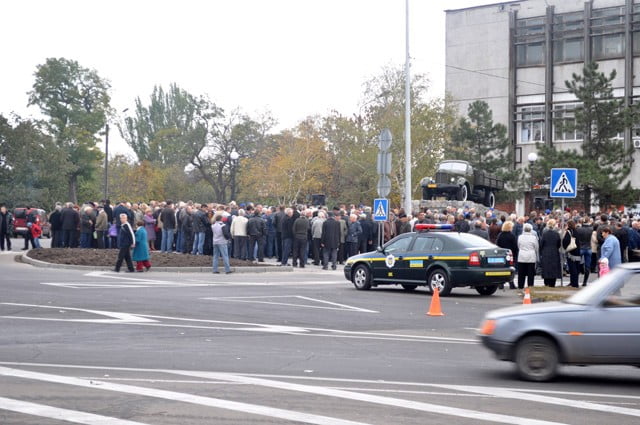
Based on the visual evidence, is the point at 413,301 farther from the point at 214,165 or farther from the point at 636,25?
the point at 214,165

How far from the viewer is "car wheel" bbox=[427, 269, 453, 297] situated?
2231cm

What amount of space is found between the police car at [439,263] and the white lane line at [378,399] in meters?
12.0

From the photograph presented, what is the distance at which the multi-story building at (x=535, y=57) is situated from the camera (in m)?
70.8

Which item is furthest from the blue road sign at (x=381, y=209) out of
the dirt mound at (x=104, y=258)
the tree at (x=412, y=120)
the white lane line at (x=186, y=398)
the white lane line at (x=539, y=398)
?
the tree at (x=412, y=120)

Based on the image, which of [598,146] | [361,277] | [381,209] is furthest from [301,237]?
[598,146]

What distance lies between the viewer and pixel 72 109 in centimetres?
8538

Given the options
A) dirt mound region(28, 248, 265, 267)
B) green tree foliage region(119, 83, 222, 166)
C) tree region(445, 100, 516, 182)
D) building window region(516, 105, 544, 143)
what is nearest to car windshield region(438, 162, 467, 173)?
tree region(445, 100, 516, 182)

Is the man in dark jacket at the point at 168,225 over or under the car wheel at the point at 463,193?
under

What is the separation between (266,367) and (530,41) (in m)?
67.2

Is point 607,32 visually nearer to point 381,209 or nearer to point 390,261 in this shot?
point 381,209

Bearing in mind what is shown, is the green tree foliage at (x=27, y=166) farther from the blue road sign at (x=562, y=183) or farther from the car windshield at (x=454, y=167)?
the blue road sign at (x=562, y=183)

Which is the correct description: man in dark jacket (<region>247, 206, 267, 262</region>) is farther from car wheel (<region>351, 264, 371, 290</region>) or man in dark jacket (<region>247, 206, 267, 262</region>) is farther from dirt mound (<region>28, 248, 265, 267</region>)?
car wheel (<region>351, 264, 371, 290</region>)

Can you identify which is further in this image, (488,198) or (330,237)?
(488,198)

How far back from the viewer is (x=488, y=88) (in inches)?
3019
